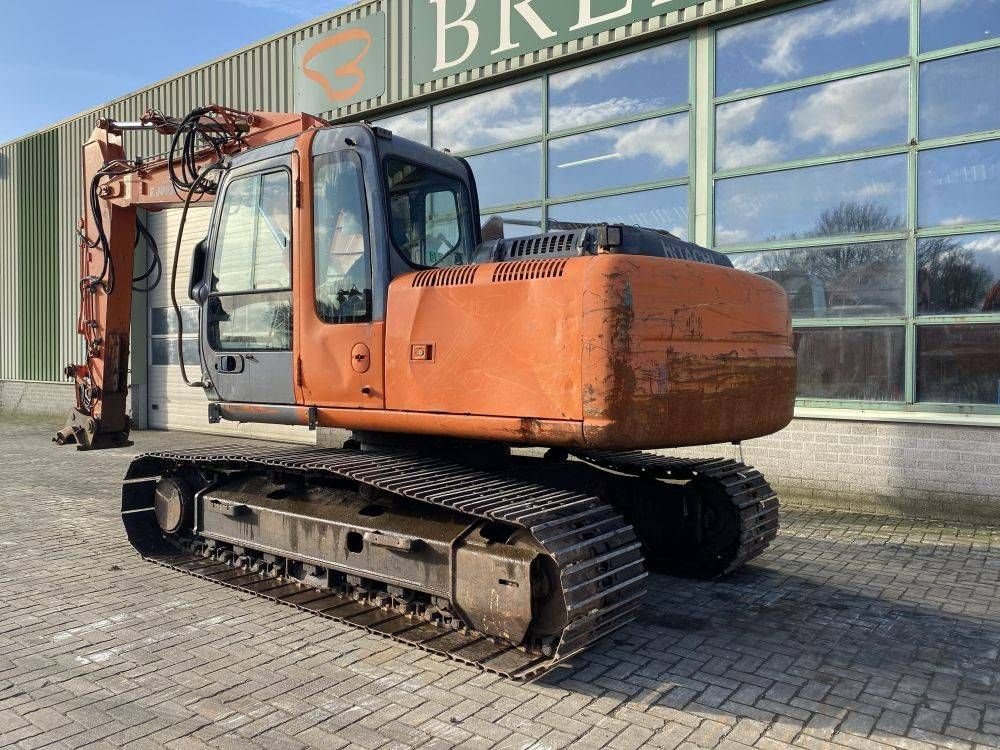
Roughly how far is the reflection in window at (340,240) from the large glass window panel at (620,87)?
5.89 meters

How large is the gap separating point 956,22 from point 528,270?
20.5 feet

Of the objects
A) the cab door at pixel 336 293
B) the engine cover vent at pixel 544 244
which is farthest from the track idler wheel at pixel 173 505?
the engine cover vent at pixel 544 244

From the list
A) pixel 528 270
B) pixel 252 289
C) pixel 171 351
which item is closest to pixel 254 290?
pixel 252 289

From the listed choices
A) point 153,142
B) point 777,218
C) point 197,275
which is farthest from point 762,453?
point 153,142

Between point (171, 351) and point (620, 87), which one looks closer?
point (620, 87)

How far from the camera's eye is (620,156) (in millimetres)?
10133

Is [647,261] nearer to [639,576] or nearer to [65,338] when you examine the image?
[639,576]

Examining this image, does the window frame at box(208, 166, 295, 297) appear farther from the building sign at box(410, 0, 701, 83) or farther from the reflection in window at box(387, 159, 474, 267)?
the building sign at box(410, 0, 701, 83)

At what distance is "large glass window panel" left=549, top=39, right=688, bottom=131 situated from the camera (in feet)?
31.7

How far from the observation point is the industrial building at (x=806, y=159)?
25.3ft

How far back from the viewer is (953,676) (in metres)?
4.12

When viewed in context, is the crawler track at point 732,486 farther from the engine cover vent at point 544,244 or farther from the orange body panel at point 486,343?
the engine cover vent at point 544,244

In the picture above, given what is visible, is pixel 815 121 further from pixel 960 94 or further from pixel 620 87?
pixel 620 87

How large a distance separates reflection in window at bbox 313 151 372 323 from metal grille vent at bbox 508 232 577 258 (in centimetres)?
88
